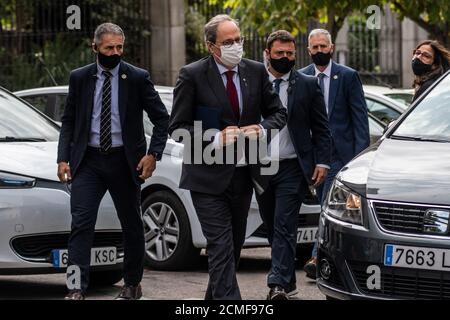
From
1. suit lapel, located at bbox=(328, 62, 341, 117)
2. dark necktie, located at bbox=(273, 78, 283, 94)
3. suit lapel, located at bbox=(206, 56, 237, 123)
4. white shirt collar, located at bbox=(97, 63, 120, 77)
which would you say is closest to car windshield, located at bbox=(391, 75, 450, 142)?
suit lapel, located at bbox=(206, 56, 237, 123)

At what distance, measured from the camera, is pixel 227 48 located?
7898 millimetres

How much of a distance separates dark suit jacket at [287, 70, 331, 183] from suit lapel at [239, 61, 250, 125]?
1.33 m

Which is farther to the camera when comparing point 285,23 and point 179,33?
point 179,33

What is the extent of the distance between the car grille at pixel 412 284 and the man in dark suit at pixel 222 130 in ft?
3.16

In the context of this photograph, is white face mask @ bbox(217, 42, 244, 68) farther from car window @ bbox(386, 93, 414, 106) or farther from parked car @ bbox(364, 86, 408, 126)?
car window @ bbox(386, 93, 414, 106)

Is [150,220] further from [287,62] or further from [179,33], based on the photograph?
[179,33]

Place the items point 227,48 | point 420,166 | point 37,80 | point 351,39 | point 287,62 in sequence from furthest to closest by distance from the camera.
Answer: point 351,39 → point 37,80 → point 287,62 → point 227,48 → point 420,166

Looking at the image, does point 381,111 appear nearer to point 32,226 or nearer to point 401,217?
point 32,226

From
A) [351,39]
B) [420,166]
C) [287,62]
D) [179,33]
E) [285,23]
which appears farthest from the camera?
[351,39]

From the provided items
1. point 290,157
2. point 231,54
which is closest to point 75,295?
point 290,157

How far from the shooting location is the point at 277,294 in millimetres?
8961

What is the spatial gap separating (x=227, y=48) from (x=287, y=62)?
150 cm

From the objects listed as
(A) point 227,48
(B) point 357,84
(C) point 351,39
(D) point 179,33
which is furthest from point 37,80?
(A) point 227,48

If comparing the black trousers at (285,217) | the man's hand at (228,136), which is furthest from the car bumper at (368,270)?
the black trousers at (285,217)
